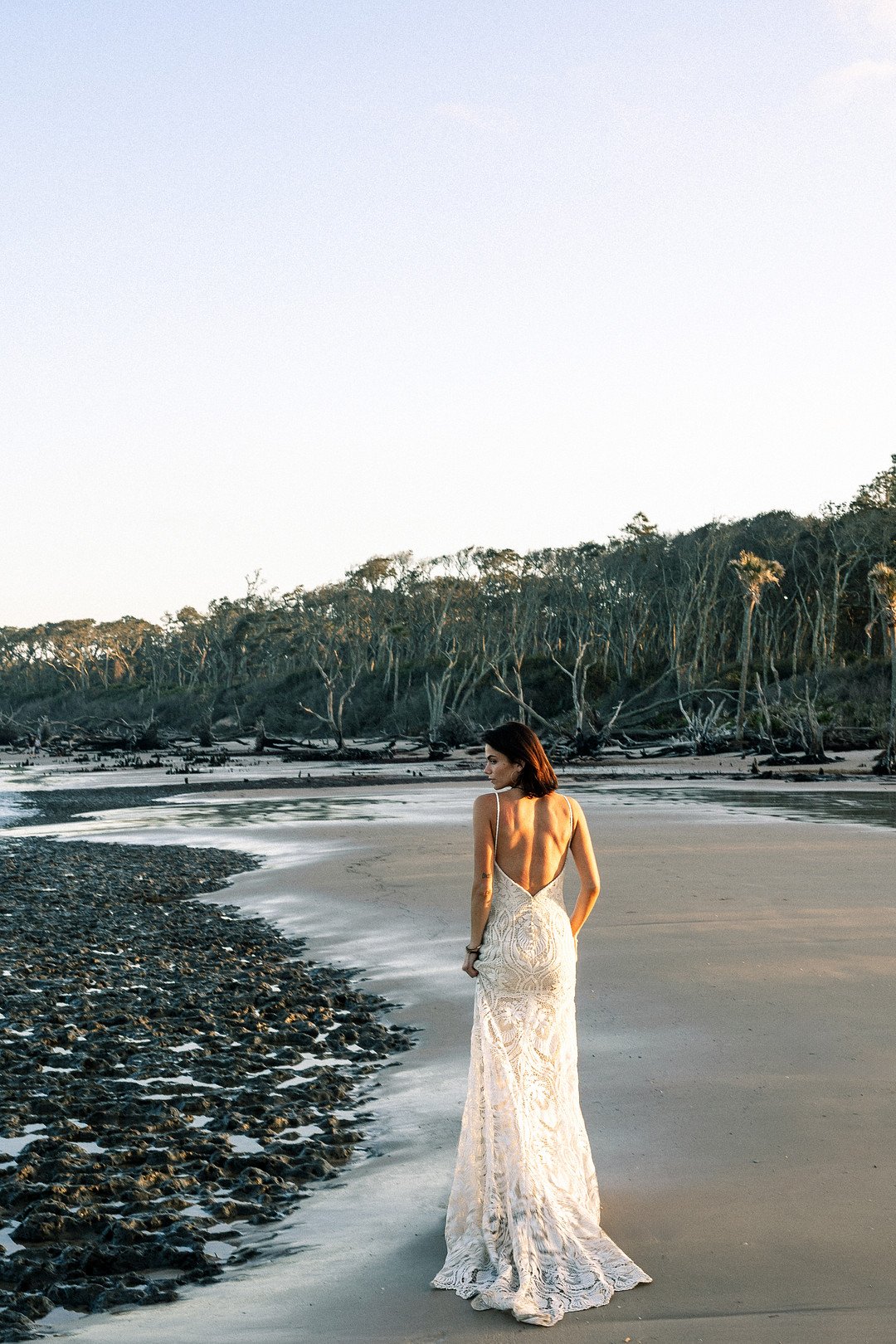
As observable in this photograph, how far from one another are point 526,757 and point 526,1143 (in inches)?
48.8

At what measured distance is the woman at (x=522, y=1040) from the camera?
13.3 feet

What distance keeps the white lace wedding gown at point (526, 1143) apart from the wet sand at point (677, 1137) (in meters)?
0.12

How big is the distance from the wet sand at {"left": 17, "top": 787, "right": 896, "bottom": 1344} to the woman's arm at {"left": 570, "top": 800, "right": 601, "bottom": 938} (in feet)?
3.42

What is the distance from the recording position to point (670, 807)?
77.3ft

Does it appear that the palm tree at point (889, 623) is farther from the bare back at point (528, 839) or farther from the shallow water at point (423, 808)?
the bare back at point (528, 839)

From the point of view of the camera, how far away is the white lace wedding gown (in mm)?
3895

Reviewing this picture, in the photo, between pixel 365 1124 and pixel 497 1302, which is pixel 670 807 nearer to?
pixel 365 1124

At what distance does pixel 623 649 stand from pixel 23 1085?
6438cm

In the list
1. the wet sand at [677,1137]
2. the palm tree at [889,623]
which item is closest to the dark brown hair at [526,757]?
the wet sand at [677,1137]

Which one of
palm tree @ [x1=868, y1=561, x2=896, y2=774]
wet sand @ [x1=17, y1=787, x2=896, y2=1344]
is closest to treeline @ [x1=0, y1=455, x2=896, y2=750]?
palm tree @ [x1=868, y1=561, x2=896, y2=774]

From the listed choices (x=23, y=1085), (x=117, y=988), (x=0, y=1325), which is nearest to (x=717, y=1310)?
(x=0, y=1325)

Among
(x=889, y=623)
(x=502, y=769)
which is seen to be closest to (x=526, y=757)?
(x=502, y=769)

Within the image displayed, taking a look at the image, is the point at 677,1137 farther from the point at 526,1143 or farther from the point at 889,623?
the point at 889,623

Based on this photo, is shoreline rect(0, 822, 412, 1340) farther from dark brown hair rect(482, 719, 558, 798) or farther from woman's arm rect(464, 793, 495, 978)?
dark brown hair rect(482, 719, 558, 798)
